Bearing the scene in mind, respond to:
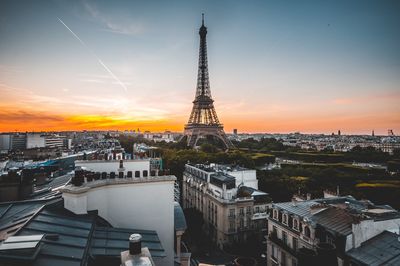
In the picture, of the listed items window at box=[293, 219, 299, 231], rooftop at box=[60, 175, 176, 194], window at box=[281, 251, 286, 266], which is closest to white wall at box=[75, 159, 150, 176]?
rooftop at box=[60, 175, 176, 194]

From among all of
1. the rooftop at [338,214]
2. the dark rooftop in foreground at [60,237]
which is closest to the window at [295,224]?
the rooftop at [338,214]

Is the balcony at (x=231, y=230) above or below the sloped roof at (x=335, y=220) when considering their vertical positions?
below

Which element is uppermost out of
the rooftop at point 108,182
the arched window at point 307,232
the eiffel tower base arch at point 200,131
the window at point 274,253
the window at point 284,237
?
the eiffel tower base arch at point 200,131

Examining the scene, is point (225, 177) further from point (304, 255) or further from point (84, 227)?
point (304, 255)

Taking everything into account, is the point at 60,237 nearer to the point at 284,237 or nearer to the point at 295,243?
the point at 295,243

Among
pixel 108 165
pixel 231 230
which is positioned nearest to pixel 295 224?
pixel 231 230

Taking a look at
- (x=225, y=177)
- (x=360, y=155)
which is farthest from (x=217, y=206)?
(x=360, y=155)

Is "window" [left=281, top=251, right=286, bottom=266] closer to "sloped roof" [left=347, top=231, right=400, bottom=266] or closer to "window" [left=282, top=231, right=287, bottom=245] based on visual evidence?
"window" [left=282, top=231, right=287, bottom=245]

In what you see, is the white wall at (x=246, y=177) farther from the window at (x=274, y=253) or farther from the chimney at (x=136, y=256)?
the chimney at (x=136, y=256)
